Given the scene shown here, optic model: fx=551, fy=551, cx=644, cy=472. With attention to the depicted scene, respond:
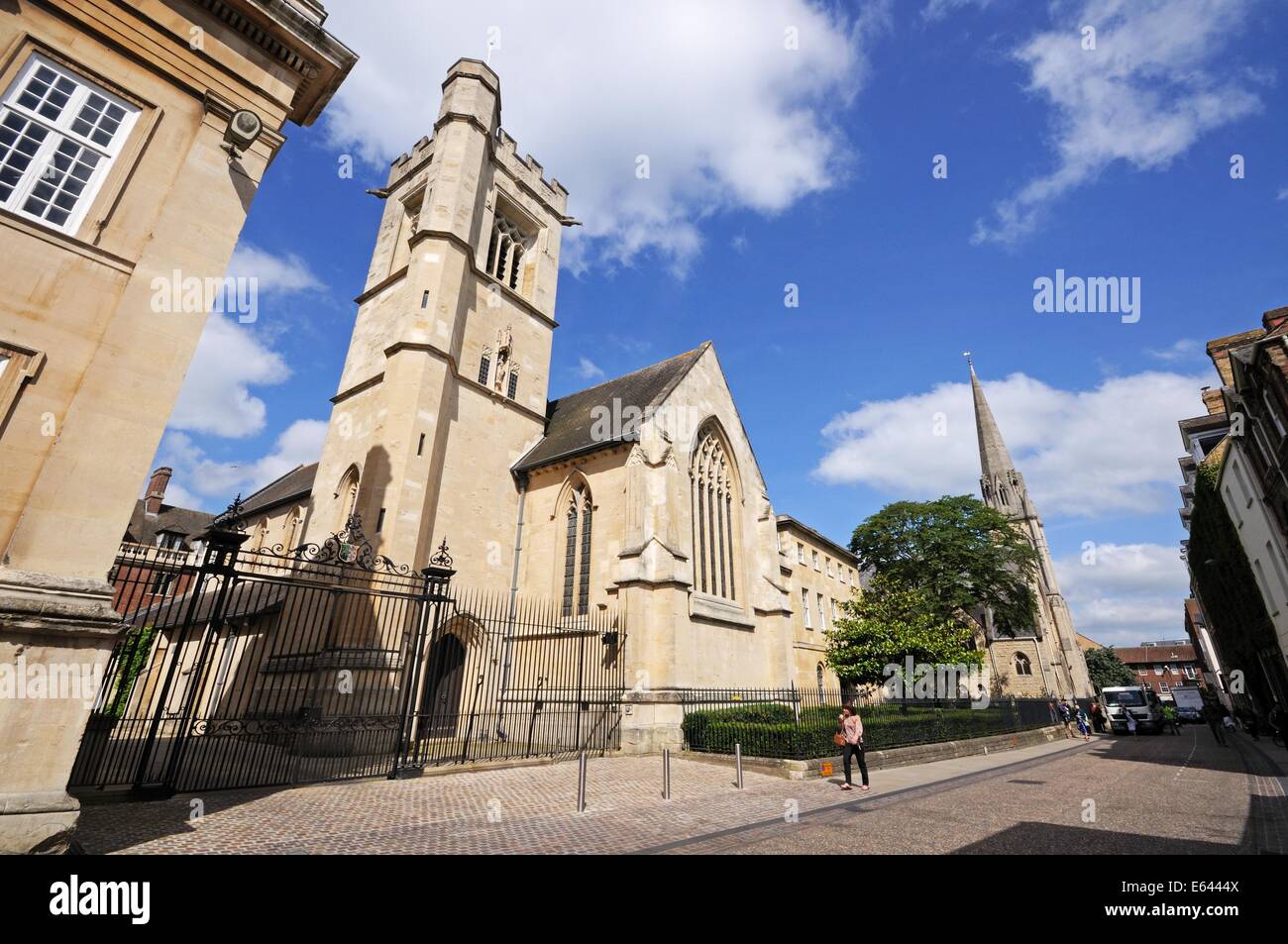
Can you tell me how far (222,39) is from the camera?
303 inches

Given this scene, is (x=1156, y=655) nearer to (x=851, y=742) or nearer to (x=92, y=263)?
(x=851, y=742)

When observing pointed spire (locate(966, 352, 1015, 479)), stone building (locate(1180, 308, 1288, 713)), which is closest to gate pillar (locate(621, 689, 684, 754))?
stone building (locate(1180, 308, 1288, 713))

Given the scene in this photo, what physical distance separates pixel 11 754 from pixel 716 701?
573 inches

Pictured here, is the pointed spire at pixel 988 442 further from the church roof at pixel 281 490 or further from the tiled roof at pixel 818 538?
the church roof at pixel 281 490

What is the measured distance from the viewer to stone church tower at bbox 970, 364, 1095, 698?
45188 millimetres

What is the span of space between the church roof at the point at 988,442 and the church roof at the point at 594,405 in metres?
55.0

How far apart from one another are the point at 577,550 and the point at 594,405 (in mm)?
7032

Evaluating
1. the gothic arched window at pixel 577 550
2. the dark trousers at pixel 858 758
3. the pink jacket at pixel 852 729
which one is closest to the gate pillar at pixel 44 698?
the dark trousers at pixel 858 758

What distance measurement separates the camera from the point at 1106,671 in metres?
83.0

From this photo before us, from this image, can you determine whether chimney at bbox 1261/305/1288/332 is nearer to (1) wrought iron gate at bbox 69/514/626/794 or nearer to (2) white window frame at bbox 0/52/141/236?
(1) wrought iron gate at bbox 69/514/626/794

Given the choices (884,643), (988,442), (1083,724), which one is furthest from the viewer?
(988,442)

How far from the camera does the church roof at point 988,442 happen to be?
63.1 meters

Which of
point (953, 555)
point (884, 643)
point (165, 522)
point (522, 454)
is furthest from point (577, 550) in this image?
point (165, 522)
